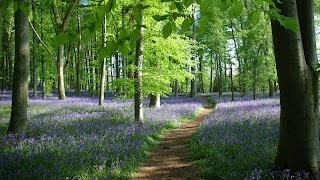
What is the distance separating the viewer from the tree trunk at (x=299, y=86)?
4.30 metres

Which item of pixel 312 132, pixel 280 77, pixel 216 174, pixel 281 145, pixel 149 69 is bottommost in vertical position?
pixel 216 174

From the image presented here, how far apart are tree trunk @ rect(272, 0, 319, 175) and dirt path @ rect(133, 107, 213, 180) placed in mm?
2425

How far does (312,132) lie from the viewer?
4.39 metres

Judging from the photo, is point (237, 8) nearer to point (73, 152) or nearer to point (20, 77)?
point (73, 152)

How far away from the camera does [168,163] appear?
24.6 feet

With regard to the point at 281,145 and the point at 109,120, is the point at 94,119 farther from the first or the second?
the point at 281,145

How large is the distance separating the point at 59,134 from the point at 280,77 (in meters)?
7.36

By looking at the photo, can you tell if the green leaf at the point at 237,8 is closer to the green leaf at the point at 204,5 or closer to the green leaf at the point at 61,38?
the green leaf at the point at 204,5

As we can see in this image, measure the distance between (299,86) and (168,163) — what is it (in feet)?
14.0

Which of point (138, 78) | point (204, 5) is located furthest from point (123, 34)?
point (138, 78)

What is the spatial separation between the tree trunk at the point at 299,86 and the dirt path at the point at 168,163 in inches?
95.5

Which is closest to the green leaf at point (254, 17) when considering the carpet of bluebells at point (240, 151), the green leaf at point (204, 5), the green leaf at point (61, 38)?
the green leaf at point (204, 5)

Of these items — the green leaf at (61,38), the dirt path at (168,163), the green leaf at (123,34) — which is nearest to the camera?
the green leaf at (61,38)

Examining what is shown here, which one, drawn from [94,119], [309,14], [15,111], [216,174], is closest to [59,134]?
[15,111]
